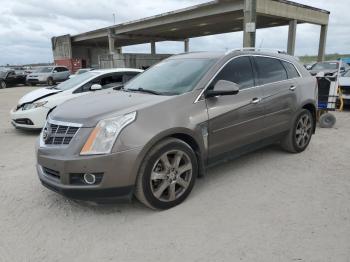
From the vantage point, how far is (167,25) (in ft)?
109

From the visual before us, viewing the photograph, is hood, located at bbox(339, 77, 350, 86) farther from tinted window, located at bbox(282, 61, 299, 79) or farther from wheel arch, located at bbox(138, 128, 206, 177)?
wheel arch, located at bbox(138, 128, 206, 177)

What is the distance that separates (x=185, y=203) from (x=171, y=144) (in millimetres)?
761

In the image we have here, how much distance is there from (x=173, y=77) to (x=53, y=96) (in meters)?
4.63

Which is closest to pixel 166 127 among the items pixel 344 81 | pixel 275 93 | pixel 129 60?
pixel 275 93

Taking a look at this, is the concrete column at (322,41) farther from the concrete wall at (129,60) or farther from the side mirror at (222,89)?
the side mirror at (222,89)

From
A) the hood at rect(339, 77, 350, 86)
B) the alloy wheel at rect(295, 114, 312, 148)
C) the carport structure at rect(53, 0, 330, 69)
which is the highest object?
the carport structure at rect(53, 0, 330, 69)

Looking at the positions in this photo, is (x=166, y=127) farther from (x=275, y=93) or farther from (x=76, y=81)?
(x=76, y=81)

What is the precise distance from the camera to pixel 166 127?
3418 millimetres

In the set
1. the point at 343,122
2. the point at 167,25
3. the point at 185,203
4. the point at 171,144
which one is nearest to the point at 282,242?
the point at 185,203

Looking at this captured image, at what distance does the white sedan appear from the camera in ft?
24.7

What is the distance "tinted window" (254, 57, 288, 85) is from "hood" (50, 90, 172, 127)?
5.73 feet

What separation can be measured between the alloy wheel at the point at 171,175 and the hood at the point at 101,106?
2.07 ft

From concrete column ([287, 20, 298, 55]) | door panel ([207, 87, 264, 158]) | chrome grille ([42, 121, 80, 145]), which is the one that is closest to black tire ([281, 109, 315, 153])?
door panel ([207, 87, 264, 158])

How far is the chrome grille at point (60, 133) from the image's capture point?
330 cm
